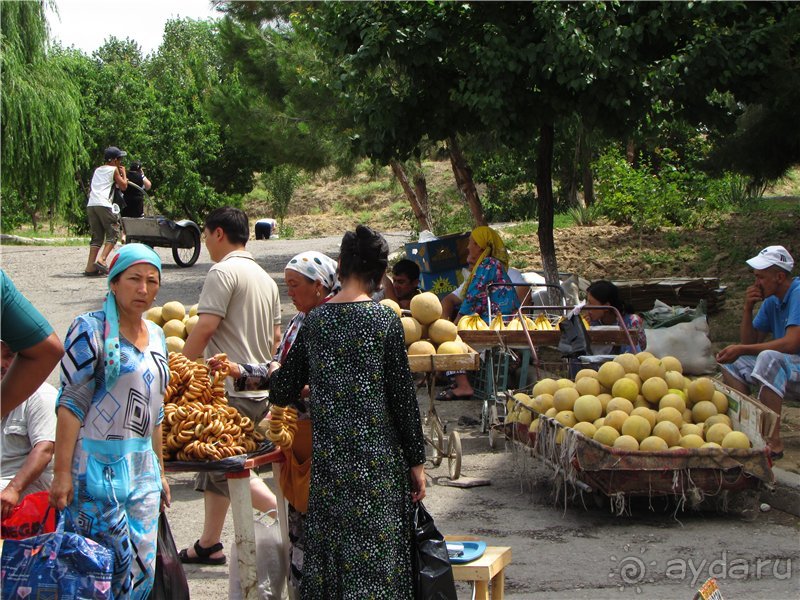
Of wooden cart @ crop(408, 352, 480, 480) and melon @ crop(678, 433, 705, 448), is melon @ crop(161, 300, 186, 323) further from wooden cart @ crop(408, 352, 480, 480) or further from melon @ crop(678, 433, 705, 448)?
melon @ crop(678, 433, 705, 448)

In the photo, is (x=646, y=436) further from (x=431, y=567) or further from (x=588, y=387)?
(x=431, y=567)

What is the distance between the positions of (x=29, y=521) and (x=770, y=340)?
5657mm

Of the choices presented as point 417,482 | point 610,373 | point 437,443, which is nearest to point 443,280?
point 437,443

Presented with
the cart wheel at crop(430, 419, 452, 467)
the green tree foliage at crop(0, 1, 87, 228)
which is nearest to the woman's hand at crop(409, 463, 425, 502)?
the cart wheel at crop(430, 419, 452, 467)

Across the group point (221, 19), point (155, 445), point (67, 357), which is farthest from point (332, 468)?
point (221, 19)

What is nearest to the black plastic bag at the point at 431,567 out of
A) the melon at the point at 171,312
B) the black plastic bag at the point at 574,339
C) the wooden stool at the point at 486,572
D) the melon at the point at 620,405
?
the wooden stool at the point at 486,572

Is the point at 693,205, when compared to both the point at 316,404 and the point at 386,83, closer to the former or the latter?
the point at 386,83

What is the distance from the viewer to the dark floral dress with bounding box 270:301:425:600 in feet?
12.1

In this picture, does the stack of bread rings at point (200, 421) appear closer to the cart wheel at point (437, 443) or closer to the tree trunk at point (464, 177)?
the cart wheel at point (437, 443)

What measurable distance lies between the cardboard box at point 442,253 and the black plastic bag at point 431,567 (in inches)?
329

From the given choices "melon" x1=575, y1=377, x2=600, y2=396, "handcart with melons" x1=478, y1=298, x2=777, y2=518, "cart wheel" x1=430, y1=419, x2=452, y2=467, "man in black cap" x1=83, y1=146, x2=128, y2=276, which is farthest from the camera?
"man in black cap" x1=83, y1=146, x2=128, y2=276

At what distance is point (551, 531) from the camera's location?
591 centimetres

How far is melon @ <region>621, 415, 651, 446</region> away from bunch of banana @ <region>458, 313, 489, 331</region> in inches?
88.6

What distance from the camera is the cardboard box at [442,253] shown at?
1206 centimetres
